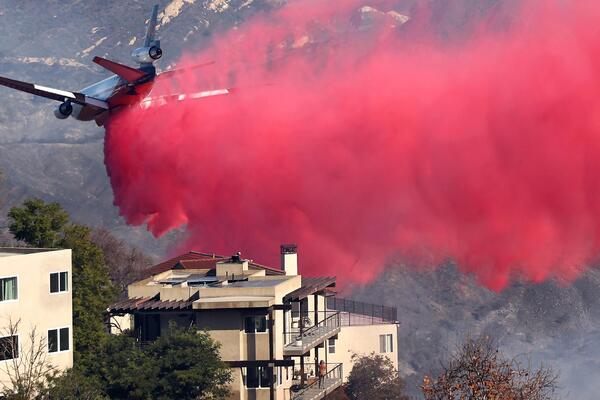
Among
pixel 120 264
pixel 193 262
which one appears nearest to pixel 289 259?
pixel 193 262

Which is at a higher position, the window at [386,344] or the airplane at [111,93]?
the airplane at [111,93]

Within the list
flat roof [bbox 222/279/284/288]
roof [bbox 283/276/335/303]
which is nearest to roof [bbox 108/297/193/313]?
flat roof [bbox 222/279/284/288]

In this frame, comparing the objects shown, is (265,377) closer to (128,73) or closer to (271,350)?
(271,350)

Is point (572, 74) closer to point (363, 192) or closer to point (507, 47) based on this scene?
point (507, 47)

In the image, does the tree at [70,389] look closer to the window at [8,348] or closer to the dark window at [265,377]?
the window at [8,348]

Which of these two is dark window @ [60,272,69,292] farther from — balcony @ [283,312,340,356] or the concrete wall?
the concrete wall

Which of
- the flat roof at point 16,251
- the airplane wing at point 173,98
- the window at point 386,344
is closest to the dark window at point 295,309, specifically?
the flat roof at point 16,251

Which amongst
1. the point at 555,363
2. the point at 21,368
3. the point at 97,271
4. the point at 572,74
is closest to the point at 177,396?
the point at 21,368
